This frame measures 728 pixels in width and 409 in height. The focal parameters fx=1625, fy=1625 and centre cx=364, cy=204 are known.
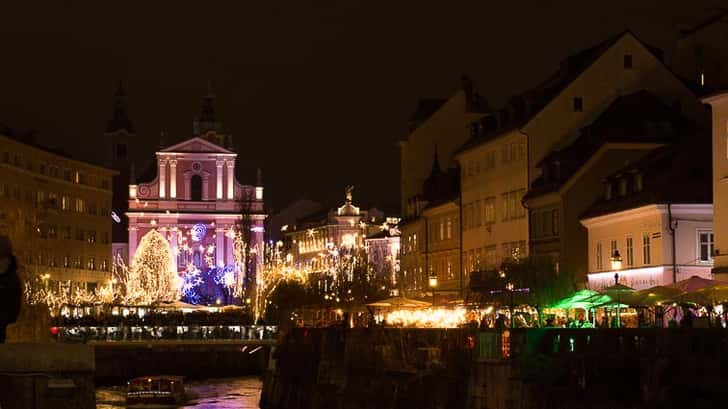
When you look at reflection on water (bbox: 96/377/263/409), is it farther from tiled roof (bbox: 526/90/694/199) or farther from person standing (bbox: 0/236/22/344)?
person standing (bbox: 0/236/22/344)

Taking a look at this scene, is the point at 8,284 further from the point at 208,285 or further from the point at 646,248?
the point at 208,285

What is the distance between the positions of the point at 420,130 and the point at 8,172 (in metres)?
41.2

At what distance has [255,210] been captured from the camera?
158 metres

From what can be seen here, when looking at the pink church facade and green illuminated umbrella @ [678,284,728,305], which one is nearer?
green illuminated umbrella @ [678,284,728,305]

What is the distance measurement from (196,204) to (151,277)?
31.6 metres

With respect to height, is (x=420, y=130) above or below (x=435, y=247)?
above

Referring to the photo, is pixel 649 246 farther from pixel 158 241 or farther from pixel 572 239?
pixel 158 241

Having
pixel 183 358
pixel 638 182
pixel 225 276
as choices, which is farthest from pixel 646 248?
pixel 225 276

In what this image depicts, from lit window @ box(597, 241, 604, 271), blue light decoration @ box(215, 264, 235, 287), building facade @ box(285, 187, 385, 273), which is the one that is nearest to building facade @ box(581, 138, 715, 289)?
lit window @ box(597, 241, 604, 271)

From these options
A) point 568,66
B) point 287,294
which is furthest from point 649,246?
point 287,294

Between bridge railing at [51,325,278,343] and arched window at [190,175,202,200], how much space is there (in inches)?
2096

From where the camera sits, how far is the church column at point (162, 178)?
514ft

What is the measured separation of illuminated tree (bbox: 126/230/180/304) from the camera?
12581 cm

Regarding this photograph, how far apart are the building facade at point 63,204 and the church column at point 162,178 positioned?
4597 millimetres
